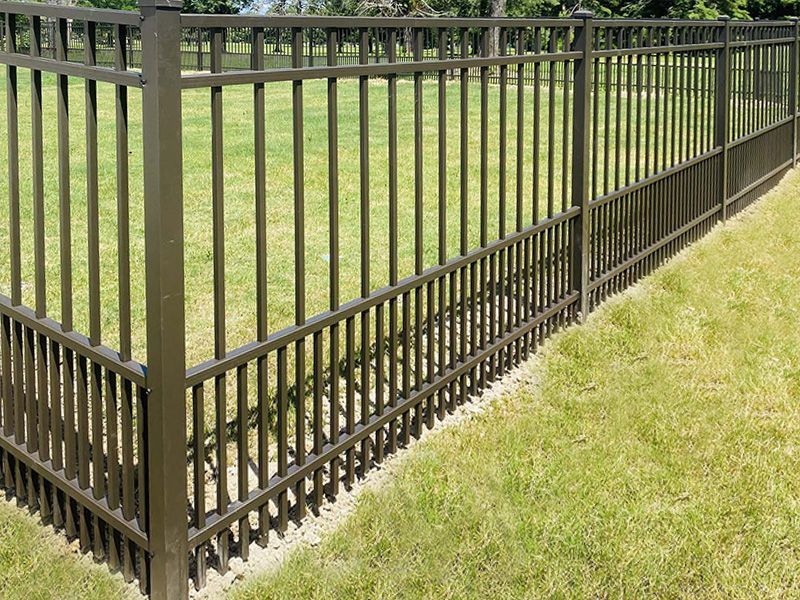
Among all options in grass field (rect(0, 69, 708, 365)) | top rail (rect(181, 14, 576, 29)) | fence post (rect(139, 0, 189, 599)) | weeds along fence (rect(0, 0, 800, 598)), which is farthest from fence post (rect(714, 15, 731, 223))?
fence post (rect(139, 0, 189, 599))

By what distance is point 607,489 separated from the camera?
3977mm

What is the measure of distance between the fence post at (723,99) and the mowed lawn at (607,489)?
354 centimetres

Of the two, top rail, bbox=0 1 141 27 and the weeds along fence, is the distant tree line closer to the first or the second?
Result: the weeds along fence

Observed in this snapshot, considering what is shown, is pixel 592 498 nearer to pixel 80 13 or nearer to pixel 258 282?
pixel 258 282

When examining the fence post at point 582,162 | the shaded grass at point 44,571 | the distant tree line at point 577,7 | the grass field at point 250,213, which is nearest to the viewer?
the shaded grass at point 44,571

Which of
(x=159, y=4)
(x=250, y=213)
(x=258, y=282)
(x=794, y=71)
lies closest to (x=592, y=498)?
(x=258, y=282)

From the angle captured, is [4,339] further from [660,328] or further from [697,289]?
[697,289]

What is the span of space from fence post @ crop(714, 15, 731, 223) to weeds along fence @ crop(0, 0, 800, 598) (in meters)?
0.02

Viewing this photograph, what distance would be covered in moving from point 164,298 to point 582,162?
3.78m

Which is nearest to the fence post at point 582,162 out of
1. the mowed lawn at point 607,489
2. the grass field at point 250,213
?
the grass field at point 250,213

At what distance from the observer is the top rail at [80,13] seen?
2.75 m

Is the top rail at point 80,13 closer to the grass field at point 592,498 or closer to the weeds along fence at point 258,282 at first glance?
the weeds along fence at point 258,282

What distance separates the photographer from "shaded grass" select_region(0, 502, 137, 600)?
10.5 ft

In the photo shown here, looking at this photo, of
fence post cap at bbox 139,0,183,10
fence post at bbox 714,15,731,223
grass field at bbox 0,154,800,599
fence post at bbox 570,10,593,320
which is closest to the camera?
fence post cap at bbox 139,0,183,10
